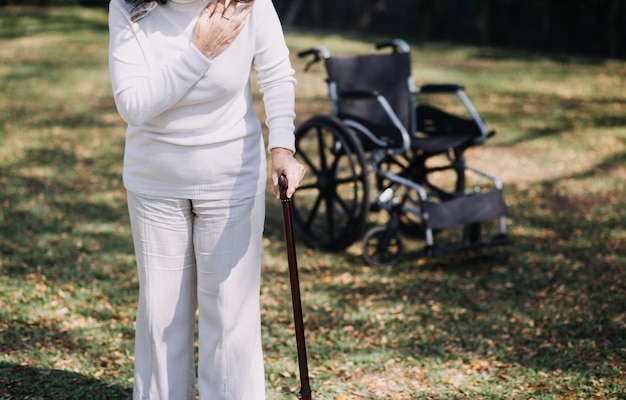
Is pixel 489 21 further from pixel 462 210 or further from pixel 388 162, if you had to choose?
pixel 462 210

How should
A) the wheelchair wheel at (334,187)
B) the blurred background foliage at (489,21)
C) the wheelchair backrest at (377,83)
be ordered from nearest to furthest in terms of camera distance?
the wheelchair wheel at (334,187) < the wheelchair backrest at (377,83) < the blurred background foliage at (489,21)

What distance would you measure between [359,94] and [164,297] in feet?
10.6

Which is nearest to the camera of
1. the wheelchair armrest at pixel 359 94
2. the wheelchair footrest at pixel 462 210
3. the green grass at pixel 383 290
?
the green grass at pixel 383 290

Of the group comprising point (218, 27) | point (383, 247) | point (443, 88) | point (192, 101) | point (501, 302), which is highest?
point (218, 27)

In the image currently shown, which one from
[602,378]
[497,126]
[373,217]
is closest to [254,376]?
[602,378]

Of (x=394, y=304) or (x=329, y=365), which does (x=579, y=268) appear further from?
(x=329, y=365)

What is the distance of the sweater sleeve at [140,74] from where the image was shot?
233 centimetres

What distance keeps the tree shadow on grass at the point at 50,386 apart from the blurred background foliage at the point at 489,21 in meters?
12.5

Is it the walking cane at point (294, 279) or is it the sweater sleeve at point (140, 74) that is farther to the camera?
the walking cane at point (294, 279)

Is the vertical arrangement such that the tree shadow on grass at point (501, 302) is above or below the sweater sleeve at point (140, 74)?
below

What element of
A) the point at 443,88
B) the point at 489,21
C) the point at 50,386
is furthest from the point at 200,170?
the point at 489,21

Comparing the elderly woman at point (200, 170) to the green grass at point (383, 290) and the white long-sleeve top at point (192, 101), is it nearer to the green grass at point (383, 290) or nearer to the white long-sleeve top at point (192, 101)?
the white long-sleeve top at point (192, 101)

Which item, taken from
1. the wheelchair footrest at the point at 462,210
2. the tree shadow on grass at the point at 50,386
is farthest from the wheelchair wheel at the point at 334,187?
the tree shadow on grass at the point at 50,386

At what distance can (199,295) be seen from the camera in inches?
105
